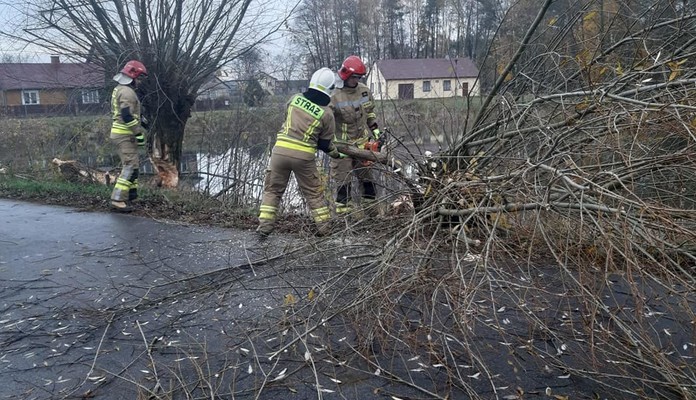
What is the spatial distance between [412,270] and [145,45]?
Result: 7.59 meters

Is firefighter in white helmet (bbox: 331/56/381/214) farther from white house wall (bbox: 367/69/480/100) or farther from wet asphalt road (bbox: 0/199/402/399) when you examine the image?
wet asphalt road (bbox: 0/199/402/399)

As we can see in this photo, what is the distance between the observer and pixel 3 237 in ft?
22.3

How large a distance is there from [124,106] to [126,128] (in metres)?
0.32

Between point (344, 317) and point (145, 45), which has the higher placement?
point (145, 45)

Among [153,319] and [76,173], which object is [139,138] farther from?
[153,319]

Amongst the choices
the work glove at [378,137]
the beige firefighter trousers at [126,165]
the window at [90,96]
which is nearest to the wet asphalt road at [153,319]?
the beige firefighter trousers at [126,165]

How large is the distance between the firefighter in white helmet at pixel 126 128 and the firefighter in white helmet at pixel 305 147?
2581 millimetres

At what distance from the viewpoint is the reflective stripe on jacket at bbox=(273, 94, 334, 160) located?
19.7ft

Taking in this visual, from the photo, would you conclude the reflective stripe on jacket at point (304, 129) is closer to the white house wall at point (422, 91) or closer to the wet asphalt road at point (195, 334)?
the wet asphalt road at point (195, 334)

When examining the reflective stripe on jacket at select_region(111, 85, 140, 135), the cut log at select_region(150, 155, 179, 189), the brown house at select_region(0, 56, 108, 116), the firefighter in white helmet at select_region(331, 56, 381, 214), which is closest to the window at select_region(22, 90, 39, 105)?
the brown house at select_region(0, 56, 108, 116)

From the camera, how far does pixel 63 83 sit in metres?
10.8

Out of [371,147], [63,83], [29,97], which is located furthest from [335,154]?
[29,97]

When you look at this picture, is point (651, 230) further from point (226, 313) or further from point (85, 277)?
point (85, 277)

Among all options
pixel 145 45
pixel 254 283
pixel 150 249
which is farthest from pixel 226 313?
pixel 145 45
